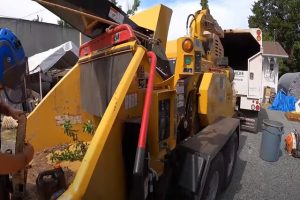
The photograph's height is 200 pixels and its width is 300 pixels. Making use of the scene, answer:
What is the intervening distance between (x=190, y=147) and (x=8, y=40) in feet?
6.13

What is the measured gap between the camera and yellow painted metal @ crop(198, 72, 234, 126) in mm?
4109

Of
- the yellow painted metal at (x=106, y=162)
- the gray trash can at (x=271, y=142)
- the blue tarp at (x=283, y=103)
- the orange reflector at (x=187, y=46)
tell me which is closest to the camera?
the yellow painted metal at (x=106, y=162)

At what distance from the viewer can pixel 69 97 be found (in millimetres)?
4234

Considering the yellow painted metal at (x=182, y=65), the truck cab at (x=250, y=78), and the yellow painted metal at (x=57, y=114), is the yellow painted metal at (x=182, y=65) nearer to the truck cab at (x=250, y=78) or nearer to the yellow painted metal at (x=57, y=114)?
the yellow painted metal at (x=57, y=114)

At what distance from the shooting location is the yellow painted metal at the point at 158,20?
409 centimetres

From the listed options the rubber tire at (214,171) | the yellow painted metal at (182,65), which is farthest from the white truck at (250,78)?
the yellow painted metal at (182,65)

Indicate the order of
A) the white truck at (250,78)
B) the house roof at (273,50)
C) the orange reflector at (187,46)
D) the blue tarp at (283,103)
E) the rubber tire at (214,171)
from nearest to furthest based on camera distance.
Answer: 1. the rubber tire at (214,171)
2. the orange reflector at (187,46)
3. the white truck at (250,78)
4. the blue tarp at (283,103)
5. the house roof at (273,50)

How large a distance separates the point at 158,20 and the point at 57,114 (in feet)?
5.81

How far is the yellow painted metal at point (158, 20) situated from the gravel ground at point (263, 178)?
90.7 inches

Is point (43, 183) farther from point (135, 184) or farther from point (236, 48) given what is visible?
point (236, 48)

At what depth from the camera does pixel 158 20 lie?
4.12m

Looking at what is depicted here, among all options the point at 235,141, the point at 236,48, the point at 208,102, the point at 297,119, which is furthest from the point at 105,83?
the point at 297,119

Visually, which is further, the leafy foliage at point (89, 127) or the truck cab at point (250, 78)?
the truck cab at point (250, 78)

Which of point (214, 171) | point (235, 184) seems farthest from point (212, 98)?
point (235, 184)
